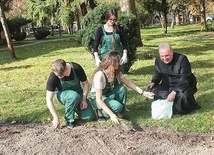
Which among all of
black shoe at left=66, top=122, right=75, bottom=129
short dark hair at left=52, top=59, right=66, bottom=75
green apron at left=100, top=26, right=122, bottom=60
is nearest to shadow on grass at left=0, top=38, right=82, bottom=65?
green apron at left=100, top=26, right=122, bottom=60

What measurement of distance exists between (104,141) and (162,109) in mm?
1128

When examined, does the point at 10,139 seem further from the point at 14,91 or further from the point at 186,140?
the point at 14,91

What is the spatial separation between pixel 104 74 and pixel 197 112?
165 cm

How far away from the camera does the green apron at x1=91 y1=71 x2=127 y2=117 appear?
4.97 meters

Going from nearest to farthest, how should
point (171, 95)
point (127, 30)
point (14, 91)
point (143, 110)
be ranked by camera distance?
point (171, 95)
point (143, 110)
point (14, 91)
point (127, 30)

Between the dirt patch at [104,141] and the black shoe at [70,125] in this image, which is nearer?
the dirt patch at [104,141]

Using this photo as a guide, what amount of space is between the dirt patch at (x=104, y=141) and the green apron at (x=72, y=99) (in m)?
0.20

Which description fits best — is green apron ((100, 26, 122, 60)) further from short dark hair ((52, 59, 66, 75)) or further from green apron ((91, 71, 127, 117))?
short dark hair ((52, 59, 66, 75))

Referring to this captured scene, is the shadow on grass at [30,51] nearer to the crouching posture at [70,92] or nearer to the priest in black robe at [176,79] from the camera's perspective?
the crouching posture at [70,92]

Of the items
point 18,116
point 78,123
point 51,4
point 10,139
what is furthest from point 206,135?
point 51,4

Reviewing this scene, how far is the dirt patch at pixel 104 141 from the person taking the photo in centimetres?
411

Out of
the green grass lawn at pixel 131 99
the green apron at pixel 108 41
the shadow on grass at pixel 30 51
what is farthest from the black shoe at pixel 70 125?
the shadow on grass at pixel 30 51

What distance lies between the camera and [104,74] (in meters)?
4.81

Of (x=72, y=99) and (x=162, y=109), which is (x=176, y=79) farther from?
(x=72, y=99)
